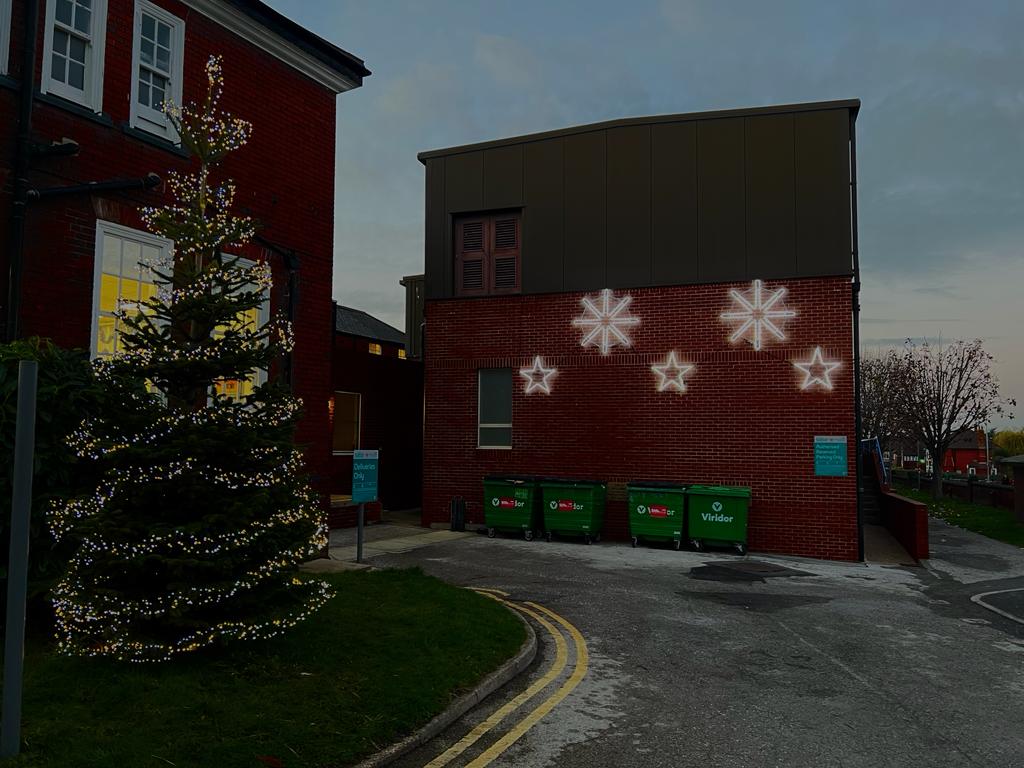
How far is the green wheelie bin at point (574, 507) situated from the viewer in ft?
51.3

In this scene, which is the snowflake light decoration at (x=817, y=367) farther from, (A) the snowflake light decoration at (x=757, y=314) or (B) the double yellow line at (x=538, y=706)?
(B) the double yellow line at (x=538, y=706)

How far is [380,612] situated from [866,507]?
19300mm

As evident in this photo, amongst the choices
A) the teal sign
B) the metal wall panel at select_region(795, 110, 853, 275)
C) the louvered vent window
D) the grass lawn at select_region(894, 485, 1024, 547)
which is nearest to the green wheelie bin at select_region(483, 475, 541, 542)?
the louvered vent window

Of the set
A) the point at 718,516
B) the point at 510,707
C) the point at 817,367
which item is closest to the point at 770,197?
the point at 817,367

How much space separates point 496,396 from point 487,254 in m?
3.57

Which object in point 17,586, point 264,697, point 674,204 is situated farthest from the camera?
point 674,204

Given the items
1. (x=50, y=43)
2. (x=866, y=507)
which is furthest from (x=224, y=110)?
(x=866, y=507)

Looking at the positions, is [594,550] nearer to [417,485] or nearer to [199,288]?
[417,485]

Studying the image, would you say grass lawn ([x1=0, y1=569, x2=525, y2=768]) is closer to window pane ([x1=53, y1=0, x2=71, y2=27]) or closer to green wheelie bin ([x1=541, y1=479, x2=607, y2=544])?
window pane ([x1=53, y1=0, x2=71, y2=27])

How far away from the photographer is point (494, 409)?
18.1 metres

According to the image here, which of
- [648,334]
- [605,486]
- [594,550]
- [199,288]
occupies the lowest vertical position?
[594,550]

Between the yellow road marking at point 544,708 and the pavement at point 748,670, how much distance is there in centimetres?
2

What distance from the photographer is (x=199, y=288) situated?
609 centimetres

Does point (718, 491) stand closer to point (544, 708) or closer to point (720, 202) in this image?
point (720, 202)
